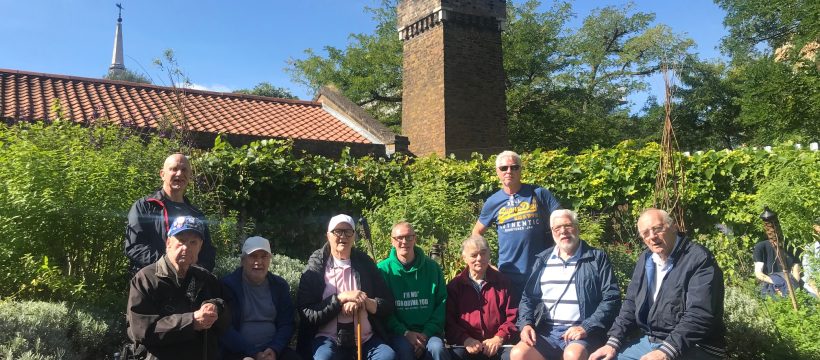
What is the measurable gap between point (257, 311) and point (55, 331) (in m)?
1.29

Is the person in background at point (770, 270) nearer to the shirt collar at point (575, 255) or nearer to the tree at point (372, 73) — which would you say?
the shirt collar at point (575, 255)

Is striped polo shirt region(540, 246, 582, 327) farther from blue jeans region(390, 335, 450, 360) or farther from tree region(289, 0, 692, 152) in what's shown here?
tree region(289, 0, 692, 152)

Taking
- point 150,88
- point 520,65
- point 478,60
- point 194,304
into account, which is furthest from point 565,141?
point 194,304

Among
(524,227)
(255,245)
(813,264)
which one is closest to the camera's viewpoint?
(255,245)

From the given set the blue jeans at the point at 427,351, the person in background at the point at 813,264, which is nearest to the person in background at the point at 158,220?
the blue jeans at the point at 427,351

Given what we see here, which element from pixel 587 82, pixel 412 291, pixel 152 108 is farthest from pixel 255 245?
pixel 587 82

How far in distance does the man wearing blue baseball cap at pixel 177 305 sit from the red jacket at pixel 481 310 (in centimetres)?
177

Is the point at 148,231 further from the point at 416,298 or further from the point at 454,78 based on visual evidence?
the point at 454,78

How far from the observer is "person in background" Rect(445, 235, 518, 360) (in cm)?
441

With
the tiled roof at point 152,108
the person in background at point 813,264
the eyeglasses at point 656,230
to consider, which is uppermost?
the tiled roof at point 152,108

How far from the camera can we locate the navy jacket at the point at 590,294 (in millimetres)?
4094

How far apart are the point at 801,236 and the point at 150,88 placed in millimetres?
13747

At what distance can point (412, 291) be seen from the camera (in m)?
4.45

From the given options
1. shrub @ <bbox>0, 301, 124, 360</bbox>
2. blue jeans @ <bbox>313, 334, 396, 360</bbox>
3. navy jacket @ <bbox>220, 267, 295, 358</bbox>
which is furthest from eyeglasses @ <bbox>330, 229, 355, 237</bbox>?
shrub @ <bbox>0, 301, 124, 360</bbox>
